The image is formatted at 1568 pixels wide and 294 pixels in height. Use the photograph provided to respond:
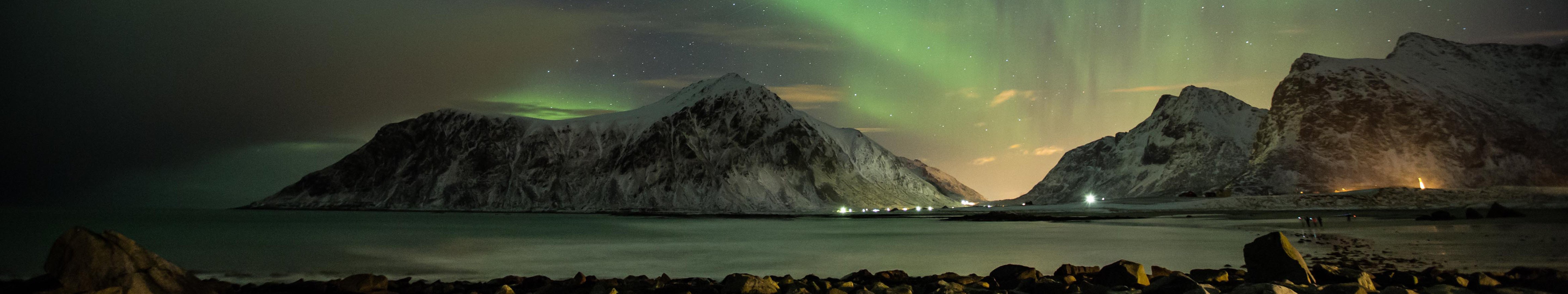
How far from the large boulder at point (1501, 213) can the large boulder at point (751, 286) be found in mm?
57780

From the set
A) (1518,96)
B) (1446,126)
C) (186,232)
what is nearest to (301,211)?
(186,232)

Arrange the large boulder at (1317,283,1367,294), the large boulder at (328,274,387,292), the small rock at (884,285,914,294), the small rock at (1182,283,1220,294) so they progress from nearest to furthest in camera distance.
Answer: the large boulder at (1317,283,1367,294), the small rock at (1182,283,1220,294), the small rock at (884,285,914,294), the large boulder at (328,274,387,292)

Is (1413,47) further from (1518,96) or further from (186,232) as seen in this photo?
(186,232)

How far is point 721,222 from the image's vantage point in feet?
324

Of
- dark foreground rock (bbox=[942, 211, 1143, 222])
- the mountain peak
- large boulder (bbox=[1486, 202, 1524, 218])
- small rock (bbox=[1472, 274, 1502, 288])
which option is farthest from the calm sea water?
the mountain peak

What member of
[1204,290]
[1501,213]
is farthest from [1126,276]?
[1501,213]

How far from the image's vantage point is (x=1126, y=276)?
1653cm

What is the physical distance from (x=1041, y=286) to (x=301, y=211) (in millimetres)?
200101

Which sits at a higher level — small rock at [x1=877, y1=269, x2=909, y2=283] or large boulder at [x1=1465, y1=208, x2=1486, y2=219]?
large boulder at [x1=1465, y1=208, x2=1486, y2=219]

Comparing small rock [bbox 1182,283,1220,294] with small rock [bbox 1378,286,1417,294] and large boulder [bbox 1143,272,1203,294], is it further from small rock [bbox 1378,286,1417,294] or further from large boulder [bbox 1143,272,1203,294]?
small rock [bbox 1378,286,1417,294]

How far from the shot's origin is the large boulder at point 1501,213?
53.2 m

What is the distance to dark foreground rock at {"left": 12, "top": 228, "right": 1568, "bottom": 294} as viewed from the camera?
14797 millimetres

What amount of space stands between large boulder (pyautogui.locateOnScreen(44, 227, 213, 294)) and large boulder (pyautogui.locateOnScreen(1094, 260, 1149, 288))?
18.0m

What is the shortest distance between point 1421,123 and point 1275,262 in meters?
133
